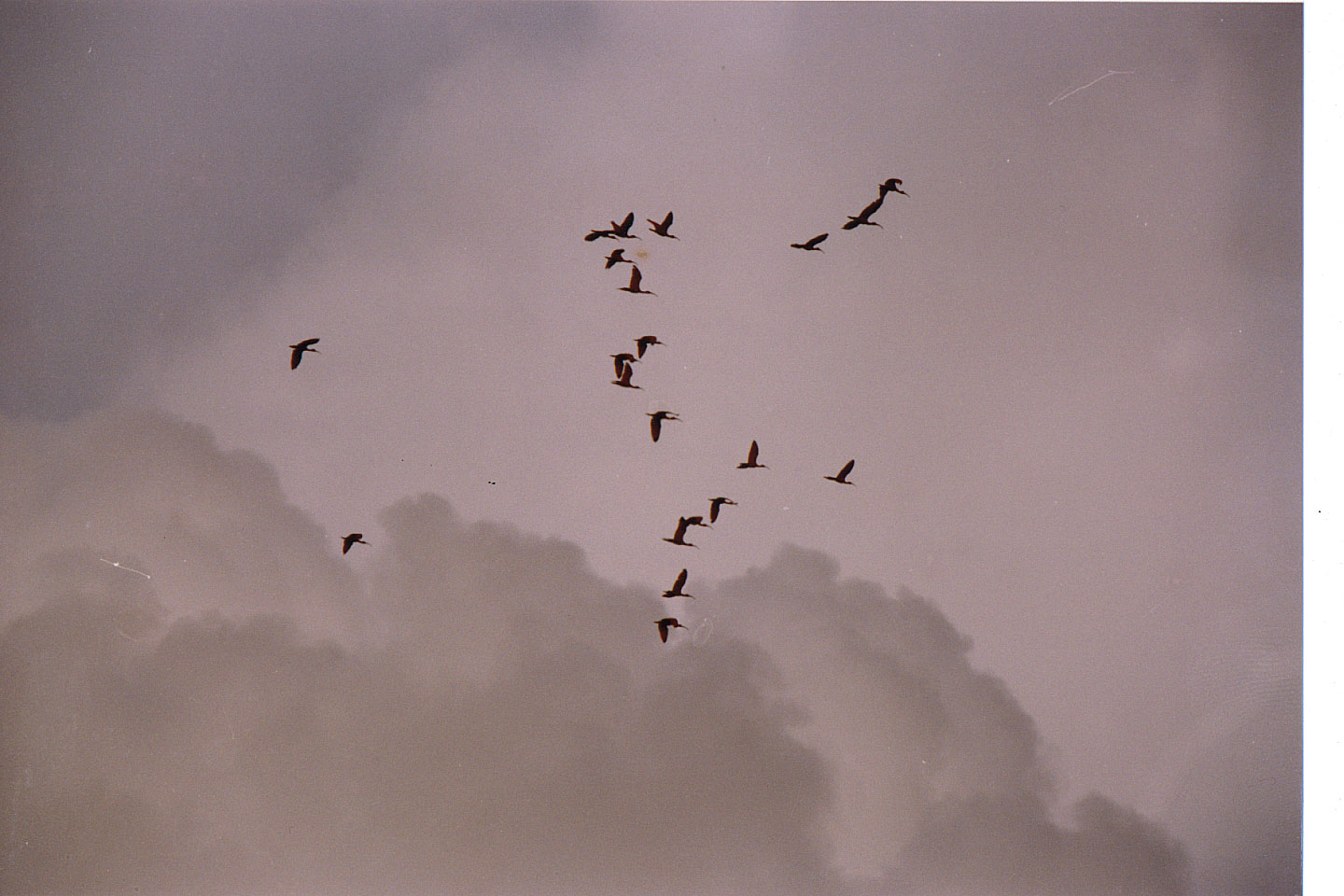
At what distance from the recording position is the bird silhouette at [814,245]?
12.6 feet

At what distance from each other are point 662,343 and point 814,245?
29.8 inches

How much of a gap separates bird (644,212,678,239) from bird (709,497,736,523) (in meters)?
1.14

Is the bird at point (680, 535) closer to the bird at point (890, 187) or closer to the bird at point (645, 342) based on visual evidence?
the bird at point (645, 342)

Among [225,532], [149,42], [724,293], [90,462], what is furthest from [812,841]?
[149,42]

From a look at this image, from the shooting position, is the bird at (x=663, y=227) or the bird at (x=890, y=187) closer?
the bird at (x=890, y=187)

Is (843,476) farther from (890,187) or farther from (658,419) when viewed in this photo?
(890,187)

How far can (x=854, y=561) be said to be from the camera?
3.92 metres

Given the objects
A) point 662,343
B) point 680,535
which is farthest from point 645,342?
point 680,535

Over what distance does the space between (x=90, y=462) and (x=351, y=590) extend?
1217 millimetres

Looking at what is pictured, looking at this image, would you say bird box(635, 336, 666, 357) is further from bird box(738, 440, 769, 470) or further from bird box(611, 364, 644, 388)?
bird box(738, 440, 769, 470)

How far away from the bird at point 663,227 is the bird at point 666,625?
63.8 inches

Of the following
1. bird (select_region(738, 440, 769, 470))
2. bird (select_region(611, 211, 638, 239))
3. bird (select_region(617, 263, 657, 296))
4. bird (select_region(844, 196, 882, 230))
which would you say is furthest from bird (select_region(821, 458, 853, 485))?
bird (select_region(611, 211, 638, 239))

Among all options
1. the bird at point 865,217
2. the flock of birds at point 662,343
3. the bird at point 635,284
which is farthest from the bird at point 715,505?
the bird at point 865,217

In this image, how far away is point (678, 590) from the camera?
3.84m
